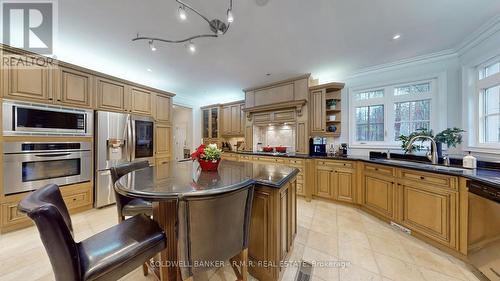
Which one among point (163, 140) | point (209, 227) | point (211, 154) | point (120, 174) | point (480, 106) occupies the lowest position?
point (209, 227)

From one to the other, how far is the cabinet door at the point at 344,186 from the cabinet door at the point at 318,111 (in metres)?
1.03

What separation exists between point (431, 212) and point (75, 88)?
5.30m

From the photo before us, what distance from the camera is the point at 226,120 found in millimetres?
5449

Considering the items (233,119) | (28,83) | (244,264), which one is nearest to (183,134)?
(233,119)

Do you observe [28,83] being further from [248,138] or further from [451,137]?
[451,137]

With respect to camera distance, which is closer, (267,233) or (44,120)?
(267,233)

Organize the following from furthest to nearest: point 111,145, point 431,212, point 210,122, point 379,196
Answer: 1. point 210,122
2. point 111,145
3. point 379,196
4. point 431,212

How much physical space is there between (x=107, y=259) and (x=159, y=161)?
10.8 feet

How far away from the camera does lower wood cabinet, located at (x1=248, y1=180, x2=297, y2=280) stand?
4.53 feet

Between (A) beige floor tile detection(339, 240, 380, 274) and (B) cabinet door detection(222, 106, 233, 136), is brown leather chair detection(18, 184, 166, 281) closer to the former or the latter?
(A) beige floor tile detection(339, 240, 380, 274)

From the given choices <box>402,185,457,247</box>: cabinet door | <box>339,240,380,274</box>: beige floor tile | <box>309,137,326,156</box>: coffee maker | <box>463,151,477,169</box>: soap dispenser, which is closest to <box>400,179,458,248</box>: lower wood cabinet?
<box>402,185,457,247</box>: cabinet door

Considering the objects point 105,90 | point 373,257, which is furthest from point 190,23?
point 373,257

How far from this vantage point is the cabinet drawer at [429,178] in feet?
6.00

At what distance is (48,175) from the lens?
2.46m
